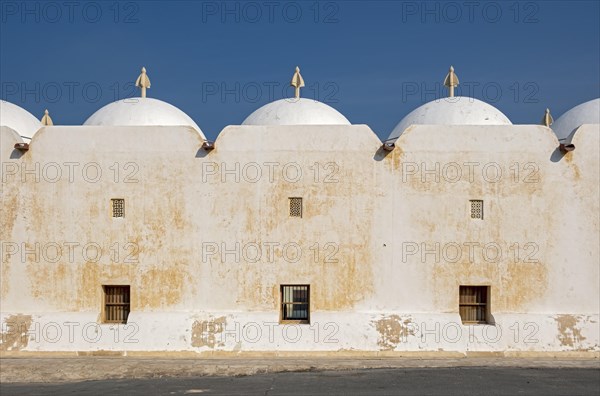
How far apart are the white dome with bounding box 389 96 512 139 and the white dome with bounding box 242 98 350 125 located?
1.79 metres

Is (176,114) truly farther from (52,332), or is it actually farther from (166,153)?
(52,332)

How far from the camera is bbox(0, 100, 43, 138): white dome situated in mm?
15891

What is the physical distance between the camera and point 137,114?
633 inches

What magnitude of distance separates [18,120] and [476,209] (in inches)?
430

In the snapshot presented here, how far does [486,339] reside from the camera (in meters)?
13.0

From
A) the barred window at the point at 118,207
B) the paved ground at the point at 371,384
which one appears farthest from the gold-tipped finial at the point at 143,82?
the paved ground at the point at 371,384

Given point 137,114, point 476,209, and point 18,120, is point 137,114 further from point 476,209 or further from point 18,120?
point 476,209

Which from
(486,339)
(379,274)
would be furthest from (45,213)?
(486,339)

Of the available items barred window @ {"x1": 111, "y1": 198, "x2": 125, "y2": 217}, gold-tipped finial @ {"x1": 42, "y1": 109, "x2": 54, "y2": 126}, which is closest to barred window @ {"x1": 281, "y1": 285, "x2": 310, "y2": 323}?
barred window @ {"x1": 111, "y1": 198, "x2": 125, "y2": 217}

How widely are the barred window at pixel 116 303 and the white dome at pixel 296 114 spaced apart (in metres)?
5.10

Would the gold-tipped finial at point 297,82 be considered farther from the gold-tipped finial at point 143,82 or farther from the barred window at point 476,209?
the barred window at point 476,209

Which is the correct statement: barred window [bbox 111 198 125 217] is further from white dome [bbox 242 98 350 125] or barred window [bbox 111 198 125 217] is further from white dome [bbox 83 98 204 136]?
white dome [bbox 242 98 350 125]

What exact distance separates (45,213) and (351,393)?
7.49 m

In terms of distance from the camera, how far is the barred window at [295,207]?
531 inches
